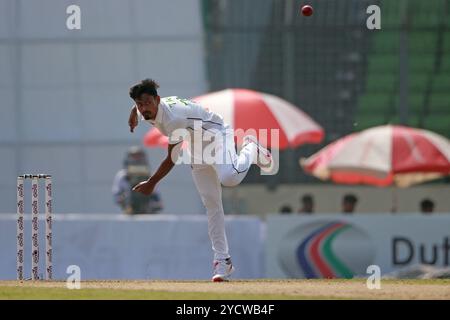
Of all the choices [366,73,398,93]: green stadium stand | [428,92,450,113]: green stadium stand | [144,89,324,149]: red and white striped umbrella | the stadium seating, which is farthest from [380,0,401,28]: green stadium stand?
[144,89,324,149]: red and white striped umbrella

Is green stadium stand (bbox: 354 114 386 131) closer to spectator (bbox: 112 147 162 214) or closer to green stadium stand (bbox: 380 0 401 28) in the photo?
green stadium stand (bbox: 380 0 401 28)

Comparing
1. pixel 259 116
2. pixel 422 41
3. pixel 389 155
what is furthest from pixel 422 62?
pixel 259 116

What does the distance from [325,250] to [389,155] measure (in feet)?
8.23

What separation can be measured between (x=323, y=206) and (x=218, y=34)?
3.53 metres

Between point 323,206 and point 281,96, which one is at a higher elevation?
point 281,96

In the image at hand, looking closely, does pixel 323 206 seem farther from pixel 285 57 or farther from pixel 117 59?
pixel 117 59

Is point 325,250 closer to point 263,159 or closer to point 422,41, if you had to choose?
point 263,159

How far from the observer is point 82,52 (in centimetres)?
2444

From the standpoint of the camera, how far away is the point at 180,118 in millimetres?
11047

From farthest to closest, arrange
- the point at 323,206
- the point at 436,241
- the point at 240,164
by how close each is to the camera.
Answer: the point at 323,206
the point at 436,241
the point at 240,164

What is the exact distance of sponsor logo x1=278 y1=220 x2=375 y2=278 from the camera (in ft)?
55.2

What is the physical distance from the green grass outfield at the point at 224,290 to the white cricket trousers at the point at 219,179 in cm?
42

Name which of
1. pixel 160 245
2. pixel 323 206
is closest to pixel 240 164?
pixel 160 245

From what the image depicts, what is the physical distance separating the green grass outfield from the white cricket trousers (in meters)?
0.42
